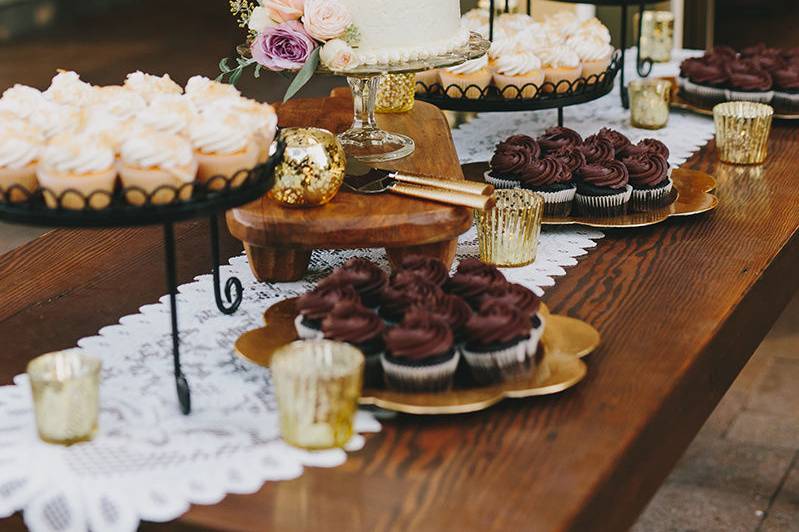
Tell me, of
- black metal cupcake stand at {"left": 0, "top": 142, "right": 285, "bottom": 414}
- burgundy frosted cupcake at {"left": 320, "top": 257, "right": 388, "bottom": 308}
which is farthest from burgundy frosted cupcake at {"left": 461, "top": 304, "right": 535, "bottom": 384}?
black metal cupcake stand at {"left": 0, "top": 142, "right": 285, "bottom": 414}

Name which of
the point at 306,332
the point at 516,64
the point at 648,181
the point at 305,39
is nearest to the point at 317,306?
the point at 306,332

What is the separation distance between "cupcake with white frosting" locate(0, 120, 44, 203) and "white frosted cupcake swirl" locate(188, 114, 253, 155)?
6.0 inches

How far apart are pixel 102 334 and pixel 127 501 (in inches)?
15.9

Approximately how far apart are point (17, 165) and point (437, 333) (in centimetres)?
43

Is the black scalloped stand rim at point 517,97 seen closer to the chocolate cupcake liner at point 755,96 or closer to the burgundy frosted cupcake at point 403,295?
the chocolate cupcake liner at point 755,96

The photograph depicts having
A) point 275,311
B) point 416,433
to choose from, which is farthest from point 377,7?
point 416,433

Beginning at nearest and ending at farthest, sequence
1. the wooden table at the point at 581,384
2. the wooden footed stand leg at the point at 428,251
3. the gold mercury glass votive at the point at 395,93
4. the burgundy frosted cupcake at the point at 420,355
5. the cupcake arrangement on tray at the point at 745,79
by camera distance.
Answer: the wooden table at the point at 581,384 → the burgundy frosted cupcake at the point at 420,355 → the wooden footed stand leg at the point at 428,251 → the gold mercury glass votive at the point at 395,93 → the cupcake arrangement on tray at the point at 745,79

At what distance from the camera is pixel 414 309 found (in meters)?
1.17

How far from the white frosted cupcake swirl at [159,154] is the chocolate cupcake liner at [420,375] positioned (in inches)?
10.6

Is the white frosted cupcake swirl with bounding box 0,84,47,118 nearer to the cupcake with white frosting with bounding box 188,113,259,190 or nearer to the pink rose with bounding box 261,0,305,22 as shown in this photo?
the cupcake with white frosting with bounding box 188,113,259,190

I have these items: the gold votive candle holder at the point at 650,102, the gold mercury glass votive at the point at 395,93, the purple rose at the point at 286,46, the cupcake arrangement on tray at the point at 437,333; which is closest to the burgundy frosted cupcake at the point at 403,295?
the cupcake arrangement on tray at the point at 437,333

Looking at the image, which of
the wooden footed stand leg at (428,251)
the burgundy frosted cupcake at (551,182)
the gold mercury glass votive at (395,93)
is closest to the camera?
the wooden footed stand leg at (428,251)

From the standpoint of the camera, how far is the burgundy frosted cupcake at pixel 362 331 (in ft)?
3.79

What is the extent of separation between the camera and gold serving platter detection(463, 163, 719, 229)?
1.69 meters
